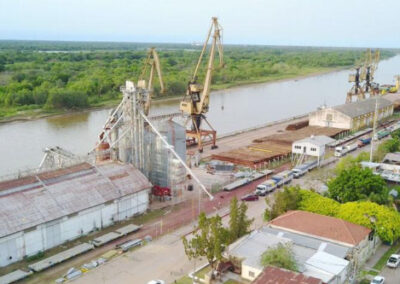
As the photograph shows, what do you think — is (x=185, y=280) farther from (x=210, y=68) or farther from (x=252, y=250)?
(x=210, y=68)

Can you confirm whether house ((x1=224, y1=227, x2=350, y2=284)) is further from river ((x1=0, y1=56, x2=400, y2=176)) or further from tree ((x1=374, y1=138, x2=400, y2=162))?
river ((x1=0, y1=56, x2=400, y2=176))

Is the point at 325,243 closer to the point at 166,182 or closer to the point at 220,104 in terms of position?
the point at 166,182

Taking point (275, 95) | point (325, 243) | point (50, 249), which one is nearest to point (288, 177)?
point (325, 243)

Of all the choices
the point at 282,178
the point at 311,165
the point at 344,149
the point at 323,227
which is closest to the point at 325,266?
the point at 323,227

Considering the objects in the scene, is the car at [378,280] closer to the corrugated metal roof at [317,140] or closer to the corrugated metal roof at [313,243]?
the corrugated metal roof at [313,243]

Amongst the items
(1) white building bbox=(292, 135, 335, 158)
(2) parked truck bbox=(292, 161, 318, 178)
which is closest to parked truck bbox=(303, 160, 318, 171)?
(2) parked truck bbox=(292, 161, 318, 178)

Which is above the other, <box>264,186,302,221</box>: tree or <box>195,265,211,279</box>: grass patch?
<box>264,186,302,221</box>: tree
